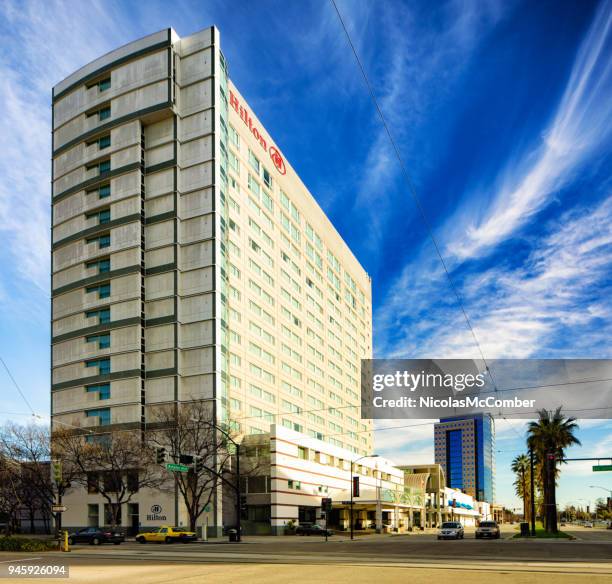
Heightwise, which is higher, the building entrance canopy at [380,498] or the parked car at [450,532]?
the parked car at [450,532]

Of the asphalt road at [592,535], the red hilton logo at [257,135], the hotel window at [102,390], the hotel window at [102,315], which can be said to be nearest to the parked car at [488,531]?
the asphalt road at [592,535]

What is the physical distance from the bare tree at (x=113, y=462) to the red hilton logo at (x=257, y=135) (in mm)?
45148

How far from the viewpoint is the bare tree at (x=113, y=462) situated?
2803 inches

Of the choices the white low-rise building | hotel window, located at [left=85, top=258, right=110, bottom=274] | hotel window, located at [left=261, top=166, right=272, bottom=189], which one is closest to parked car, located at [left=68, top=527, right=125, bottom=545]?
the white low-rise building

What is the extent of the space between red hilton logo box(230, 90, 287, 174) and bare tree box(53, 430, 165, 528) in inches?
1777

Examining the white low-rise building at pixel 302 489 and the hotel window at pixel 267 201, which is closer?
the white low-rise building at pixel 302 489

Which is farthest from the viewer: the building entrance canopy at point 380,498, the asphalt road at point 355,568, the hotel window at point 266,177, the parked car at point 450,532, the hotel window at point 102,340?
the hotel window at point 266,177

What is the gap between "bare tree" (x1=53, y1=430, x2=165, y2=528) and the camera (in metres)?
71.2

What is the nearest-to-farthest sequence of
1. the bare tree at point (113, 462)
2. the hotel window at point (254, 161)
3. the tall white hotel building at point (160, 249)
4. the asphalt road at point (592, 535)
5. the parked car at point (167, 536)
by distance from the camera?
the parked car at point (167, 536), the asphalt road at point (592, 535), the bare tree at point (113, 462), the tall white hotel building at point (160, 249), the hotel window at point (254, 161)

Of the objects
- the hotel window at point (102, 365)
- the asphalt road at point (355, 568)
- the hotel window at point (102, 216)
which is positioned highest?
the hotel window at point (102, 216)

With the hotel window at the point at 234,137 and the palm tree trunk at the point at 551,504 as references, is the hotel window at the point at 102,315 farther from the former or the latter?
the palm tree trunk at the point at 551,504

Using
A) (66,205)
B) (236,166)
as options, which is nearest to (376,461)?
(236,166)

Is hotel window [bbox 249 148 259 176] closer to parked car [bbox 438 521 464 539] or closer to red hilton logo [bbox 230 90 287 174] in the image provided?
red hilton logo [bbox 230 90 287 174]

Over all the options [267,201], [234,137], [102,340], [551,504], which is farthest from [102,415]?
[551,504]
